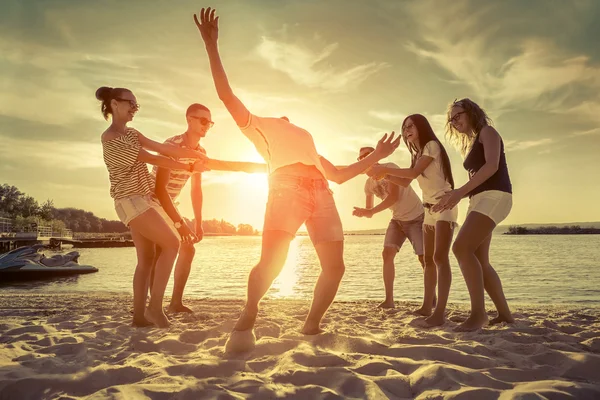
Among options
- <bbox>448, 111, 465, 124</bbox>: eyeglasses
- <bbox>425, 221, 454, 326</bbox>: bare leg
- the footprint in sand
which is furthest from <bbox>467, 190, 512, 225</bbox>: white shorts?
the footprint in sand

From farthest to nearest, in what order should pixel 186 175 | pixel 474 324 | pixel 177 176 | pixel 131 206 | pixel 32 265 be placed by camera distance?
1. pixel 32 265
2. pixel 186 175
3. pixel 177 176
4. pixel 131 206
5. pixel 474 324

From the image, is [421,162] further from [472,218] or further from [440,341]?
[440,341]

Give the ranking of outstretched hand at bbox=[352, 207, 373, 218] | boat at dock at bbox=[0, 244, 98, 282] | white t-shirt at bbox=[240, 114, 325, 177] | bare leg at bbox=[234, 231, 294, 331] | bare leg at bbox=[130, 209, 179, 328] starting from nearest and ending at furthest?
bare leg at bbox=[234, 231, 294, 331], white t-shirt at bbox=[240, 114, 325, 177], bare leg at bbox=[130, 209, 179, 328], outstretched hand at bbox=[352, 207, 373, 218], boat at dock at bbox=[0, 244, 98, 282]

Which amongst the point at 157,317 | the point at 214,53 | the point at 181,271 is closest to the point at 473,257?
the point at 214,53

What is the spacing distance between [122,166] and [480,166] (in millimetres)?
4030

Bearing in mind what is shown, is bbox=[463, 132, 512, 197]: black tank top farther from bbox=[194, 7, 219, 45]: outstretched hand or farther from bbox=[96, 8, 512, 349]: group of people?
bbox=[194, 7, 219, 45]: outstretched hand

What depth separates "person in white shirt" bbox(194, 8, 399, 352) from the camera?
353 cm

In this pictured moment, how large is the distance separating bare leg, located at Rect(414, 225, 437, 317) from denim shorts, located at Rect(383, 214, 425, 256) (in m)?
0.60

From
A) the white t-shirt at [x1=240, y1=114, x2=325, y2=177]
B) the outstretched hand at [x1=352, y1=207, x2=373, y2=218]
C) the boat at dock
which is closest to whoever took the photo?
the white t-shirt at [x1=240, y1=114, x2=325, y2=177]

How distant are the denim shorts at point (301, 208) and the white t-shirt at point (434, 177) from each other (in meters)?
1.82

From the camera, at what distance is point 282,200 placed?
12.4ft

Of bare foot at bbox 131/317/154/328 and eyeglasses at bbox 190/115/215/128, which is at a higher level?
eyeglasses at bbox 190/115/215/128

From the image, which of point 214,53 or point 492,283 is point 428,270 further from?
point 214,53

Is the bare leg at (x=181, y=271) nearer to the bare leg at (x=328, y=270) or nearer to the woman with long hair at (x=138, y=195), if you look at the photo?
the woman with long hair at (x=138, y=195)
